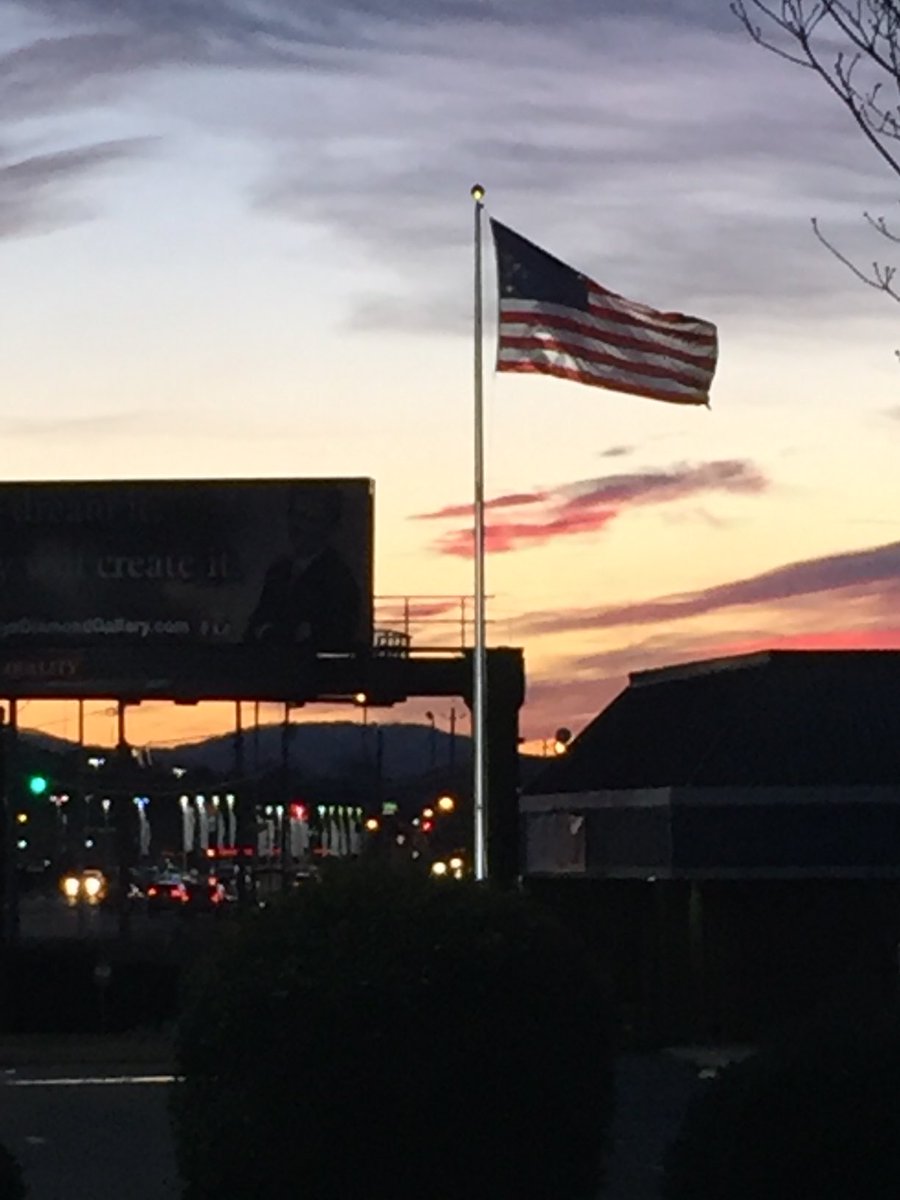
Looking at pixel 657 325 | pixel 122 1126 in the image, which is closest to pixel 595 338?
pixel 657 325

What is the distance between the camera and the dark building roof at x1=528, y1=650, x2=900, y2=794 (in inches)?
1421

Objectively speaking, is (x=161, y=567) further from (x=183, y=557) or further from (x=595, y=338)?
(x=595, y=338)

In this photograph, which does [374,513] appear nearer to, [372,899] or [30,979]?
[30,979]

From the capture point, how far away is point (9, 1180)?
422 inches

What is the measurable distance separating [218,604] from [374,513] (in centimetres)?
337

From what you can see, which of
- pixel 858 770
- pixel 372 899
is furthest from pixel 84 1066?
pixel 372 899

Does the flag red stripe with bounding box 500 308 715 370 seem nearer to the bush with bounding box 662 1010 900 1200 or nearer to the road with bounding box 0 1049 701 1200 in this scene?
the road with bounding box 0 1049 701 1200

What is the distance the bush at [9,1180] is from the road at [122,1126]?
243 inches

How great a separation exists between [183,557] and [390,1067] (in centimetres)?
3584

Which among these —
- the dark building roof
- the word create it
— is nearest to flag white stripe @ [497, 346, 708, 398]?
the dark building roof

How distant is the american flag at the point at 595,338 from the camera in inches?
948

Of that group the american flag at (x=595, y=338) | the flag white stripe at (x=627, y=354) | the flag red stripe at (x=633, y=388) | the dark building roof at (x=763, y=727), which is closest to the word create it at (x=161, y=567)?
the dark building roof at (x=763, y=727)

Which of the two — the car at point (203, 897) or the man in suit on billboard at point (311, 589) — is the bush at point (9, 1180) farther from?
the car at point (203, 897)

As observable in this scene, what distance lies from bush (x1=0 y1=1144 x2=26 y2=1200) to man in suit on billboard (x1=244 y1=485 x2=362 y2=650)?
35727 millimetres
